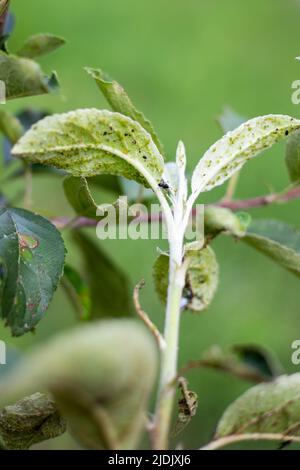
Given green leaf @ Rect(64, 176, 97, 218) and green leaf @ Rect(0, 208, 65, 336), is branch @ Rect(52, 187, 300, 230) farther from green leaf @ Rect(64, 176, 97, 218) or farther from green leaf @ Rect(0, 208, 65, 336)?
green leaf @ Rect(0, 208, 65, 336)

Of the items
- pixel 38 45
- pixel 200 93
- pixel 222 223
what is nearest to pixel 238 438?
pixel 222 223

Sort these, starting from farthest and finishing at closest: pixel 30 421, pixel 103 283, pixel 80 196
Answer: pixel 103 283
pixel 80 196
pixel 30 421

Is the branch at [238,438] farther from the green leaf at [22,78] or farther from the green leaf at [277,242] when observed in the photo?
the green leaf at [22,78]

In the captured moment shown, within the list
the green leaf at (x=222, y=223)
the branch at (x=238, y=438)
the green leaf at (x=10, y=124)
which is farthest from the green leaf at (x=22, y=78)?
the branch at (x=238, y=438)

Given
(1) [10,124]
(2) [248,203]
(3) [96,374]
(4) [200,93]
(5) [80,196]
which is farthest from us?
(4) [200,93]

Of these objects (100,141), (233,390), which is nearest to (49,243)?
(100,141)

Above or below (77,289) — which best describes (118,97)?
above

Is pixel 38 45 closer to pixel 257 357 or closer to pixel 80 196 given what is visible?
pixel 80 196

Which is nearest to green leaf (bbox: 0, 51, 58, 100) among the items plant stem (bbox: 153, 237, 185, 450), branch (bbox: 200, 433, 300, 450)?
plant stem (bbox: 153, 237, 185, 450)
